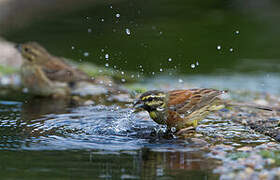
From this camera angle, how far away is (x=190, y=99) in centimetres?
842

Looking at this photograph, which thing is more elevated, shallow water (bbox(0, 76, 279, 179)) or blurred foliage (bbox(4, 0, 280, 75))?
blurred foliage (bbox(4, 0, 280, 75))

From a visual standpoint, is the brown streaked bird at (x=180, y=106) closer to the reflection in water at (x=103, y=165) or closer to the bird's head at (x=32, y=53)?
the reflection in water at (x=103, y=165)

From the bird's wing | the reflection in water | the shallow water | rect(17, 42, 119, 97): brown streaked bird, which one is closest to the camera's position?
the reflection in water

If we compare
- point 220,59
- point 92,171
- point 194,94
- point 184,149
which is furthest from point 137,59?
point 92,171

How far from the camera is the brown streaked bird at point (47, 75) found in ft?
37.2

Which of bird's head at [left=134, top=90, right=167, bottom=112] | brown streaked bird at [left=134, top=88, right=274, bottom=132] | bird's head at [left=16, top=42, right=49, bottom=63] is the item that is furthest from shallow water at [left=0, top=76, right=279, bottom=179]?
bird's head at [left=16, top=42, right=49, bottom=63]

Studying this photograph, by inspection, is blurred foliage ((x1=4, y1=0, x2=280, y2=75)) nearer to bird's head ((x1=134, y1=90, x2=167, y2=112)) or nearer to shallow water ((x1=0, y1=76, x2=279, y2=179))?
shallow water ((x1=0, y1=76, x2=279, y2=179))

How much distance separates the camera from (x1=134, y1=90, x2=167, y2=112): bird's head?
7.68 meters

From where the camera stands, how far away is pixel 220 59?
650 inches

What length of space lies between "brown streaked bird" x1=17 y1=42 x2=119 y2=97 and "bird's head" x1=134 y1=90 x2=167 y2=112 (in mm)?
3859

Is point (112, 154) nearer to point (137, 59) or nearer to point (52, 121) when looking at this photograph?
point (52, 121)

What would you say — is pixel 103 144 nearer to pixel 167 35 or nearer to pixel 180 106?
pixel 180 106

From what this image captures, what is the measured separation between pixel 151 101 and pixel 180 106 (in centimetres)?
68

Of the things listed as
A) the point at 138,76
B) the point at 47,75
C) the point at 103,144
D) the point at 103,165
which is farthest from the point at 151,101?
the point at 138,76
